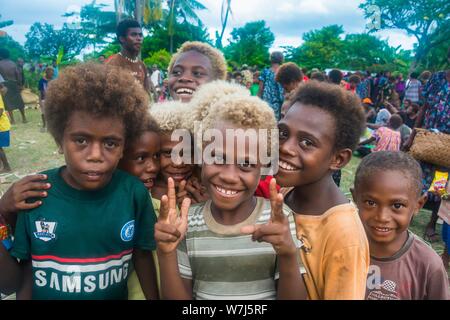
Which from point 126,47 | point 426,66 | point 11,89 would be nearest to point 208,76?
point 126,47

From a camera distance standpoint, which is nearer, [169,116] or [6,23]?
[169,116]

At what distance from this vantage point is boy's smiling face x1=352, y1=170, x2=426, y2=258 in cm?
195

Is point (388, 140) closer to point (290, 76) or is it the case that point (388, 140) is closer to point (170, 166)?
point (290, 76)

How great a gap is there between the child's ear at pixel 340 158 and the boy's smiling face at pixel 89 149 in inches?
39.7

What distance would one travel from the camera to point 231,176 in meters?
1.49

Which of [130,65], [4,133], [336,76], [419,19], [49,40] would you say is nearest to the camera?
[130,65]

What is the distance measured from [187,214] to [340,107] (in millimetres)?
862

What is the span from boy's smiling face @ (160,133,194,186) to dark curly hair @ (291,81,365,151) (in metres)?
0.71

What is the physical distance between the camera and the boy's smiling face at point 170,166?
1955 millimetres

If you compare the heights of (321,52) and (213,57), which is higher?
(321,52)

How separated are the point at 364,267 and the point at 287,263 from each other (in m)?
0.31

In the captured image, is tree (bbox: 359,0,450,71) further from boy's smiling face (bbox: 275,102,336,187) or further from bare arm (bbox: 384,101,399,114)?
boy's smiling face (bbox: 275,102,336,187)

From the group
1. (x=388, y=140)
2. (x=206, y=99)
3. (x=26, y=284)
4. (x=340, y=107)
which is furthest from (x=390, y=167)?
(x=388, y=140)

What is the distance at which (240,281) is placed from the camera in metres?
1.47
